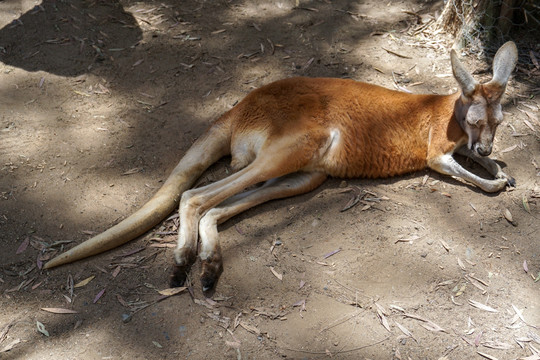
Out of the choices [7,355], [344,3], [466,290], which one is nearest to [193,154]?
[7,355]

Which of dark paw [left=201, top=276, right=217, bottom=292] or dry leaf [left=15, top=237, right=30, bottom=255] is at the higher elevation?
dry leaf [left=15, top=237, right=30, bottom=255]

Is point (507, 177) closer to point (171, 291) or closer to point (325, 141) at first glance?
point (325, 141)

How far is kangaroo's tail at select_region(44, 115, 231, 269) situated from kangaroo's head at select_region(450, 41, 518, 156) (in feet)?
6.07

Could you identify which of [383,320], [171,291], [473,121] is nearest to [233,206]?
[171,291]

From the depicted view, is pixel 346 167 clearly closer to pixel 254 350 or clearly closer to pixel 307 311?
pixel 307 311

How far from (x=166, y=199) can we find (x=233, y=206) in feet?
1.60

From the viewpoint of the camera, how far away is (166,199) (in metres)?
3.68

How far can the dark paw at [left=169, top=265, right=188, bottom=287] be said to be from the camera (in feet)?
10.8

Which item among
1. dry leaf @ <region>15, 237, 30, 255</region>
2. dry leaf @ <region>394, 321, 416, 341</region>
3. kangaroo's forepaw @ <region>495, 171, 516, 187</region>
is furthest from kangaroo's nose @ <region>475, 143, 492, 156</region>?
dry leaf @ <region>15, 237, 30, 255</region>

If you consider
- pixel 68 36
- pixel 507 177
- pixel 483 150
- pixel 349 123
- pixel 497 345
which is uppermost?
pixel 68 36

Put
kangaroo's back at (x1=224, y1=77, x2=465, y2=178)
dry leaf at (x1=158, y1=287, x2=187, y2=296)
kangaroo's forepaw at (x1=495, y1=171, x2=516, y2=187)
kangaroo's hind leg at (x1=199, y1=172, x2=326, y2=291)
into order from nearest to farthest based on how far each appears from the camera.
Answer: dry leaf at (x1=158, y1=287, x2=187, y2=296), kangaroo's hind leg at (x1=199, y1=172, x2=326, y2=291), kangaroo's back at (x1=224, y1=77, x2=465, y2=178), kangaroo's forepaw at (x1=495, y1=171, x2=516, y2=187)

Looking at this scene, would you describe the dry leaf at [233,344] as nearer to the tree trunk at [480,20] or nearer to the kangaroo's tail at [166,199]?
the kangaroo's tail at [166,199]

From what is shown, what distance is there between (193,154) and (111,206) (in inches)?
29.0

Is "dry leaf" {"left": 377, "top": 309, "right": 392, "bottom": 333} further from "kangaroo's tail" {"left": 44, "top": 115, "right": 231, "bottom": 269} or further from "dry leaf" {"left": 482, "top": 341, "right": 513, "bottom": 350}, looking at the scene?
"kangaroo's tail" {"left": 44, "top": 115, "right": 231, "bottom": 269}
